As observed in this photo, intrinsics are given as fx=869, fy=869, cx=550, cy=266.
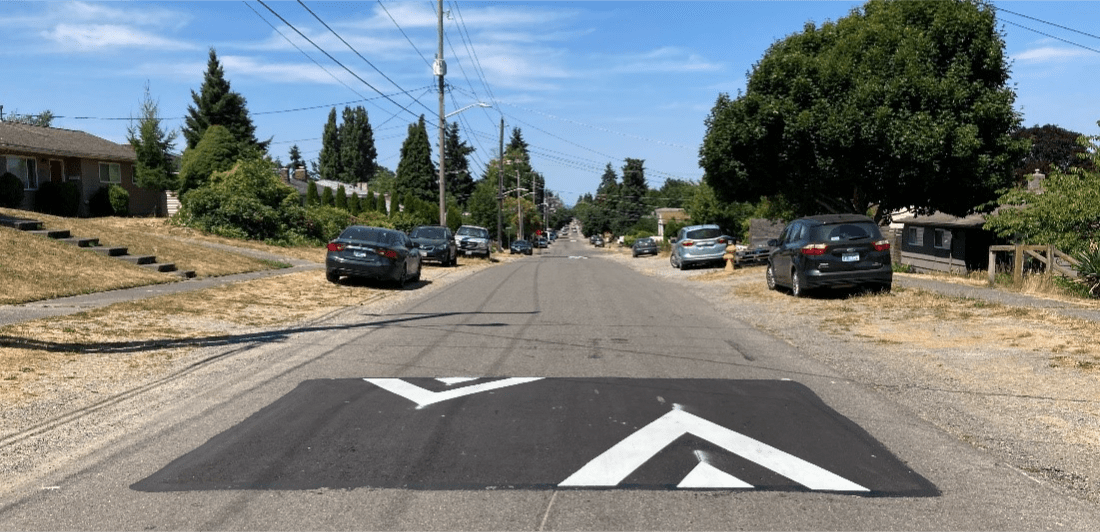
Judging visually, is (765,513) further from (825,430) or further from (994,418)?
(994,418)

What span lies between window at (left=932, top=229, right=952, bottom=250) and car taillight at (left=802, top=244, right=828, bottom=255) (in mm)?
25905

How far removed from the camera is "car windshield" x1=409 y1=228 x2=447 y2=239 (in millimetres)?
34094

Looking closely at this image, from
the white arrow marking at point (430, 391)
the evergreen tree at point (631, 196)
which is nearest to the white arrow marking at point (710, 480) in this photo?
the white arrow marking at point (430, 391)

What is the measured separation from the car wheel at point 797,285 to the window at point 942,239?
2509 cm

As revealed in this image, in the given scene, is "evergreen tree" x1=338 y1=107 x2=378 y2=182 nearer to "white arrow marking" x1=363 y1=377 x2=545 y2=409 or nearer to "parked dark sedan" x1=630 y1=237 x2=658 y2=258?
"parked dark sedan" x1=630 y1=237 x2=658 y2=258

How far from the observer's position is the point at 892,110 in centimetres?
2519

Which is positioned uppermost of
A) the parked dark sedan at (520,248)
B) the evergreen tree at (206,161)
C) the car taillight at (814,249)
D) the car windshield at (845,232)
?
the evergreen tree at (206,161)

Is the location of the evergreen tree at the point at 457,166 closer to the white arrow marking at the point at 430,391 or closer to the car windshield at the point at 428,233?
the car windshield at the point at 428,233

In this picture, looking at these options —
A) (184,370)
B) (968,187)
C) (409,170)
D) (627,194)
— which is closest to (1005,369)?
(184,370)

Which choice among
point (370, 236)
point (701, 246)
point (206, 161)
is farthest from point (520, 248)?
point (370, 236)

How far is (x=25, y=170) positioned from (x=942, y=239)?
39.2 m

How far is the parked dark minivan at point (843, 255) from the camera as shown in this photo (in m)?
16.6

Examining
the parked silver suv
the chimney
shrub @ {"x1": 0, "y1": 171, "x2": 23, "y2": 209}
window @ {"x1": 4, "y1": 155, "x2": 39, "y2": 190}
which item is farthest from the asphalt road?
the parked silver suv

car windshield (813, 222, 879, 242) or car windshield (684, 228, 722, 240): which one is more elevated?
car windshield (813, 222, 879, 242)
